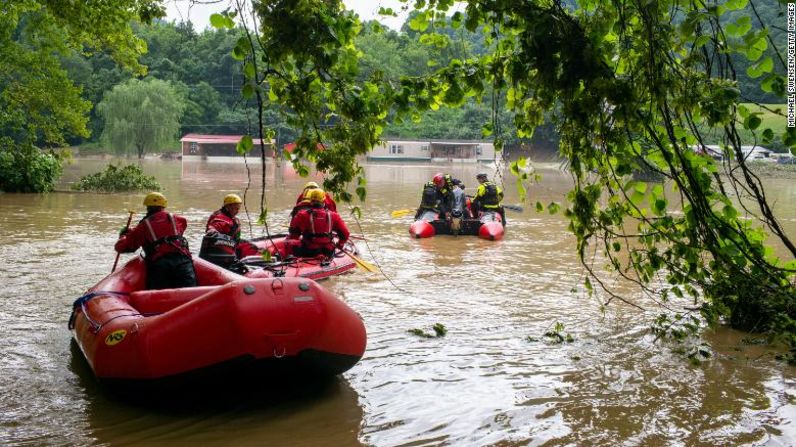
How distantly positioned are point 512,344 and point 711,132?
11.9 feet

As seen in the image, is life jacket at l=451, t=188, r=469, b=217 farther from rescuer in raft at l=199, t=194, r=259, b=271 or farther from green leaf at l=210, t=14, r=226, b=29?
green leaf at l=210, t=14, r=226, b=29

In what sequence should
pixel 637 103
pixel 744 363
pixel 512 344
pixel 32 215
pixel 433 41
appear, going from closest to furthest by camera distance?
pixel 637 103 → pixel 433 41 → pixel 744 363 → pixel 512 344 → pixel 32 215

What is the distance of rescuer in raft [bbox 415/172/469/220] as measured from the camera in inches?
634

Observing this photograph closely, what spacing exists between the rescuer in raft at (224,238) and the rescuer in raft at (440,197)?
22.5 feet

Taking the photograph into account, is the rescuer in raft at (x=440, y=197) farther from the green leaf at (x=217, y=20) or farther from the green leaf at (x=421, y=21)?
the green leaf at (x=217, y=20)

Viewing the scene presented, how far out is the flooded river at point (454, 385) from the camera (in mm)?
5359

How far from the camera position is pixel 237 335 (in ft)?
17.2

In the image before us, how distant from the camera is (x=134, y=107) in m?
58.1

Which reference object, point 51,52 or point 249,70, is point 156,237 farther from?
point 51,52

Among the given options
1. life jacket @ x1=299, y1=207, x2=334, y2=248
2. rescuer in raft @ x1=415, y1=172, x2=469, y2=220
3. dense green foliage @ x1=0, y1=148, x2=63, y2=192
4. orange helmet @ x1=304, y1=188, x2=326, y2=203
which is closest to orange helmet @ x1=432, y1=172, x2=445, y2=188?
rescuer in raft @ x1=415, y1=172, x2=469, y2=220

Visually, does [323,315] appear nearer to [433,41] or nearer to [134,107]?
[433,41]

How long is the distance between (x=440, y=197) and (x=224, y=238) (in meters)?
7.80

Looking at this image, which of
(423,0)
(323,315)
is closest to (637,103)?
(423,0)

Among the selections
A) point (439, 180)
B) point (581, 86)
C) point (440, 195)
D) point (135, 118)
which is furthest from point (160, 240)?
point (135, 118)
